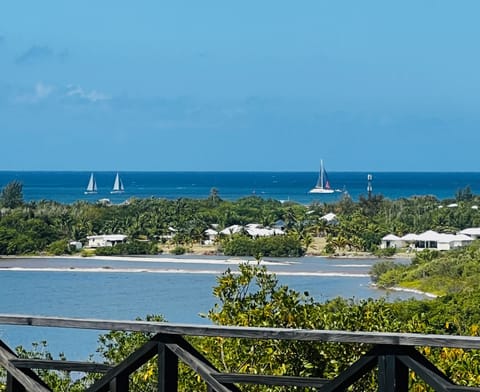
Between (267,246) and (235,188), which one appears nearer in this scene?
(267,246)

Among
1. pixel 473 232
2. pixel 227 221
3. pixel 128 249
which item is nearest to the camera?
pixel 473 232

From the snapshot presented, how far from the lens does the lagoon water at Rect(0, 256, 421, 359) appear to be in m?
26.6

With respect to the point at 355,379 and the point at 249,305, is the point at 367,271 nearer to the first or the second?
the point at 249,305

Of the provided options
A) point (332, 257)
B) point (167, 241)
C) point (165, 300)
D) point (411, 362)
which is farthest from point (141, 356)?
point (167, 241)

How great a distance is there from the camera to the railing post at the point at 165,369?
2.19 meters

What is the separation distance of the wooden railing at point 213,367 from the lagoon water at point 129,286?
15.4 m

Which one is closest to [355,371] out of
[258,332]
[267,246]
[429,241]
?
[258,332]

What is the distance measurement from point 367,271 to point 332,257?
6511 millimetres

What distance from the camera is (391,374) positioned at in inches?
80.0

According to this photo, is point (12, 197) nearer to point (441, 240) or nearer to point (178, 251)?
point (178, 251)

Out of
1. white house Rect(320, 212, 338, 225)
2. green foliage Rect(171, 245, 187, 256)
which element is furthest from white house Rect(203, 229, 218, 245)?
white house Rect(320, 212, 338, 225)

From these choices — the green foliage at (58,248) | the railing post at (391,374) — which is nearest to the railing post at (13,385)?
the railing post at (391,374)

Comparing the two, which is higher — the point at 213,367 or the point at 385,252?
the point at 213,367

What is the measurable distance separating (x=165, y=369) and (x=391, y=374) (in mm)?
463
